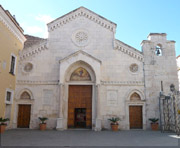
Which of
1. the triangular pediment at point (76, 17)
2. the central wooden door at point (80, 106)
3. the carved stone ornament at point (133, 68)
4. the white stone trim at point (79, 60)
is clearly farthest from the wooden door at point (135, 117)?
the triangular pediment at point (76, 17)

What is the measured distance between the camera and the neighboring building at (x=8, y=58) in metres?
16.4

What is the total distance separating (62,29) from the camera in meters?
20.2

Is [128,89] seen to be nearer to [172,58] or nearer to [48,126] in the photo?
[172,58]

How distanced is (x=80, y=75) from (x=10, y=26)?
763 centimetres

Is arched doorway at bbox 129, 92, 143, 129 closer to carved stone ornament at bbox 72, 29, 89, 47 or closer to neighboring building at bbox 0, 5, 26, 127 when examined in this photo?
carved stone ornament at bbox 72, 29, 89, 47

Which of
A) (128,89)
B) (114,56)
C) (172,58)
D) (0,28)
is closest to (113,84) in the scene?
(128,89)

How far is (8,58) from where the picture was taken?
57.6ft

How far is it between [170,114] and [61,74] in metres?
10.2

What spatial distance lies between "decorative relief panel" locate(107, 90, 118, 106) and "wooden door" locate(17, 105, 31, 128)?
24.4 ft

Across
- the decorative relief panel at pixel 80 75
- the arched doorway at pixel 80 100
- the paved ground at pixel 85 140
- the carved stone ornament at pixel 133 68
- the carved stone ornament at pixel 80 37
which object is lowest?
the paved ground at pixel 85 140

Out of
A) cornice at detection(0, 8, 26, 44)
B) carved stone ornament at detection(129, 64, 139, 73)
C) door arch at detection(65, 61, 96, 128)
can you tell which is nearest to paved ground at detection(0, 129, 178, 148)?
door arch at detection(65, 61, 96, 128)

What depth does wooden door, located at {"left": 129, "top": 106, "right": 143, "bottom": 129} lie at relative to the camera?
59.4ft

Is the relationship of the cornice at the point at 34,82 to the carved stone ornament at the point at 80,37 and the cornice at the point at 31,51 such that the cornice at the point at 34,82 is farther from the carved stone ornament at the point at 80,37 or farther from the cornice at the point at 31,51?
the carved stone ornament at the point at 80,37

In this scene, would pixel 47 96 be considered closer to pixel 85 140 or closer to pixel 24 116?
pixel 24 116
